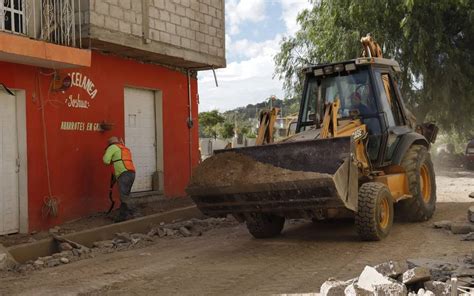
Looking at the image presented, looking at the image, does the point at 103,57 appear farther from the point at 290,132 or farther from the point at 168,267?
the point at 168,267

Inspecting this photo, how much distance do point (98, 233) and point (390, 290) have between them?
6.25 metres

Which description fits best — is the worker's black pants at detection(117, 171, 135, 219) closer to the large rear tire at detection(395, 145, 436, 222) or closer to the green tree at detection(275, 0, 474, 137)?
the large rear tire at detection(395, 145, 436, 222)

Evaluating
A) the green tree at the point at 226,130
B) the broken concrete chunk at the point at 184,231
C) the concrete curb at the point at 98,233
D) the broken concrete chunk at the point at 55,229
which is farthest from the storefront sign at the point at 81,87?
the green tree at the point at 226,130

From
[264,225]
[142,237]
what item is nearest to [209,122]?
[142,237]

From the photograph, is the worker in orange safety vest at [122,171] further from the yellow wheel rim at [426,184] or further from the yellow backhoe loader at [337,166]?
the yellow wheel rim at [426,184]

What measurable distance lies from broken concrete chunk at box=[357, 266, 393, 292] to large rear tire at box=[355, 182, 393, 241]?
9.78 ft

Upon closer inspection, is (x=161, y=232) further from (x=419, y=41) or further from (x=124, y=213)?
(x=419, y=41)

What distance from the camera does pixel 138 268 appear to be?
7621mm

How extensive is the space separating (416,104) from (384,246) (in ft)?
49.4

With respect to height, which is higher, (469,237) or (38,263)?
(469,237)

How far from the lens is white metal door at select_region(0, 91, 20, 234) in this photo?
32.7ft

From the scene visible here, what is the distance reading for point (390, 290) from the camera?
4.72 meters

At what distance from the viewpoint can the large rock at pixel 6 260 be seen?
309 inches

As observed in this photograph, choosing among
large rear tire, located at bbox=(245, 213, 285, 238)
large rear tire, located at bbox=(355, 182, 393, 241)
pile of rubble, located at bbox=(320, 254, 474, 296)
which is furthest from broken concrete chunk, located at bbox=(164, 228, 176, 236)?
pile of rubble, located at bbox=(320, 254, 474, 296)
